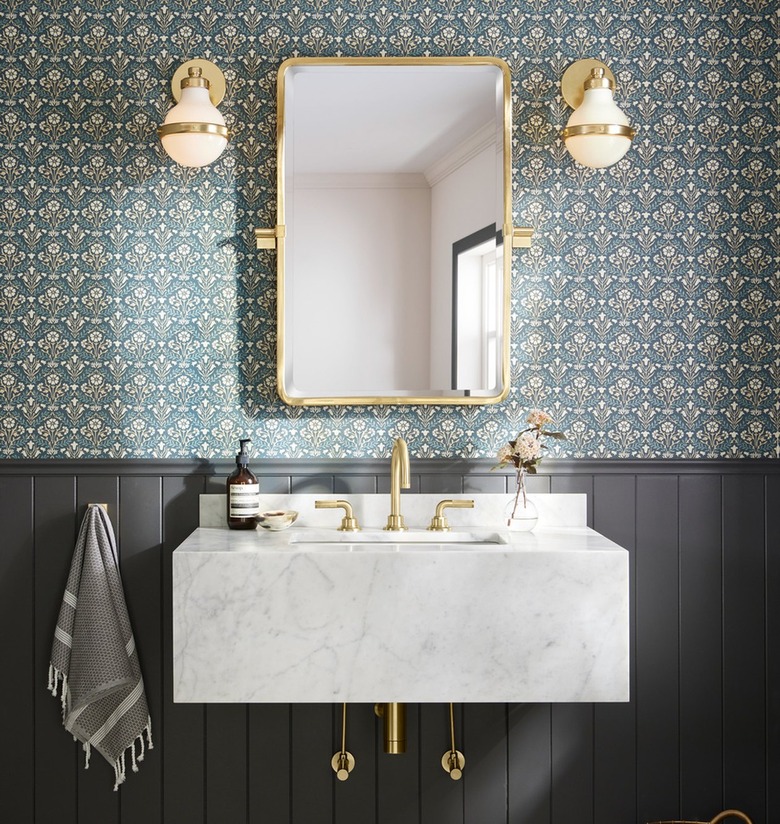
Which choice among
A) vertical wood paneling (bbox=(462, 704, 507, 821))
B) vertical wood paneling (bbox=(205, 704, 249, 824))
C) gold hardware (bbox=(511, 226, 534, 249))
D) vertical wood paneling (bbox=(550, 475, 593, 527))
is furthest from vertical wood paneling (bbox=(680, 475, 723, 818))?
vertical wood paneling (bbox=(205, 704, 249, 824))

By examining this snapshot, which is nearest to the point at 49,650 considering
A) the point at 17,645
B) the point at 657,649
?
the point at 17,645

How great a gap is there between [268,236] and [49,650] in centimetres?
117

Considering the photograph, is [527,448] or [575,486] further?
[575,486]

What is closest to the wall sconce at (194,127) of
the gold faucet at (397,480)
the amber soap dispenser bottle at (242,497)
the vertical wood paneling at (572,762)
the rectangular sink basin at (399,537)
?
the amber soap dispenser bottle at (242,497)

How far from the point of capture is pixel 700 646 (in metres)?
2.04

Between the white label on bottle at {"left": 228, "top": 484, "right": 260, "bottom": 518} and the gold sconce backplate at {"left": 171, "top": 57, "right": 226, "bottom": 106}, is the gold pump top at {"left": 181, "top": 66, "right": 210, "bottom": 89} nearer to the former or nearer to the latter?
the gold sconce backplate at {"left": 171, "top": 57, "right": 226, "bottom": 106}

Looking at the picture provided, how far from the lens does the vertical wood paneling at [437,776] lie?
204cm

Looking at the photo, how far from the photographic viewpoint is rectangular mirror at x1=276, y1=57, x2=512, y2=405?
2.00 m

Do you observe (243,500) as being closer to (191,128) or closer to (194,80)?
(191,128)

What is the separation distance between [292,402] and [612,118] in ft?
3.32

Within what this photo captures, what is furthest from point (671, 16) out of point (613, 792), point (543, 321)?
point (613, 792)

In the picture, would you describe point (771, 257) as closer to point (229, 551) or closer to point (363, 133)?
point (363, 133)

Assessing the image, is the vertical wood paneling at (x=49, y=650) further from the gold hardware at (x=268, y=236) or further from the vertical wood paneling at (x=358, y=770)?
the gold hardware at (x=268, y=236)

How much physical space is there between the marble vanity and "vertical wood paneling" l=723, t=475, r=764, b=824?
53cm
